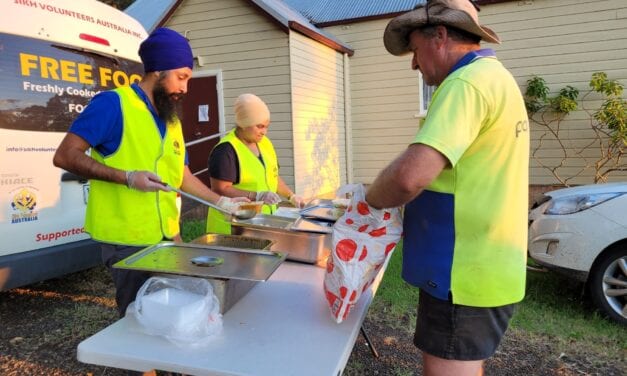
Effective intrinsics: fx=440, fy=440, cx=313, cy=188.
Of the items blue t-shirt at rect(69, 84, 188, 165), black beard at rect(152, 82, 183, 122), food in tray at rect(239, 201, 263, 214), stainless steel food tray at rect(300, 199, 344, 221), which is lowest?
stainless steel food tray at rect(300, 199, 344, 221)

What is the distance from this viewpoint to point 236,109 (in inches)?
110

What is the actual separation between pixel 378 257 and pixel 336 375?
0.41 m

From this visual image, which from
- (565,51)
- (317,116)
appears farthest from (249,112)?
(565,51)

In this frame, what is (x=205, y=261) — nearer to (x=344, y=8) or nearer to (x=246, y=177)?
(x=246, y=177)

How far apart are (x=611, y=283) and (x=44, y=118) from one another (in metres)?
4.43

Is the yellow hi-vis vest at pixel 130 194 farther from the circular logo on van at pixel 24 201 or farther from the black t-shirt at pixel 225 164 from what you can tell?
the circular logo on van at pixel 24 201

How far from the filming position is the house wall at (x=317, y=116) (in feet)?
23.9

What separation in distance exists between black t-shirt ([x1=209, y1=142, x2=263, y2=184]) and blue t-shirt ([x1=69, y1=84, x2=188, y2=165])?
2.90ft

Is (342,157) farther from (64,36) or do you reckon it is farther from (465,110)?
(465,110)

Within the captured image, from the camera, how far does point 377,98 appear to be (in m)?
8.70

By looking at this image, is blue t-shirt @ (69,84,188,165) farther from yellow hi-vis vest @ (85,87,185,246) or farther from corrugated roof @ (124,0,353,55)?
corrugated roof @ (124,0,353,55)

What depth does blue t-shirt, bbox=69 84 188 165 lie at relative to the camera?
5.80 ft

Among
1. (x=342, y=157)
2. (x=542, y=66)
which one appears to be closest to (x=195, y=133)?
(x=342, y=157)

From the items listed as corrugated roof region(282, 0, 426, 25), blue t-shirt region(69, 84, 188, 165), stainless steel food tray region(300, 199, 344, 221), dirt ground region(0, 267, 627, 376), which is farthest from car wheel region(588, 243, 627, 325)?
corrugated roof region(282, 0, 426, 25)
